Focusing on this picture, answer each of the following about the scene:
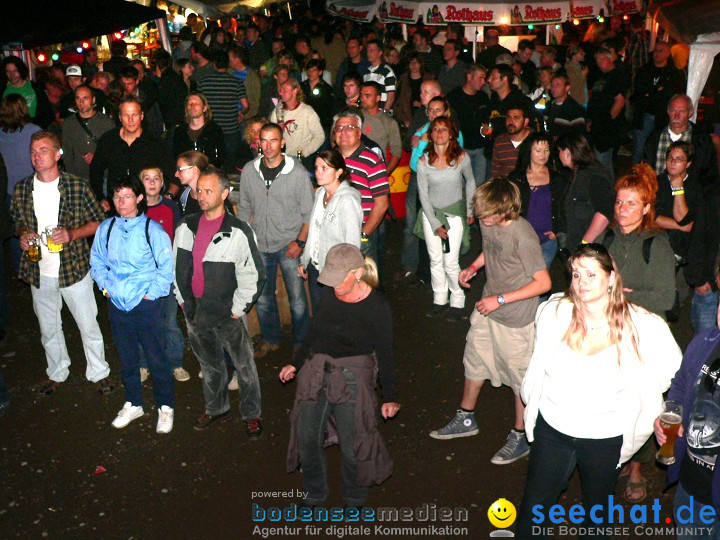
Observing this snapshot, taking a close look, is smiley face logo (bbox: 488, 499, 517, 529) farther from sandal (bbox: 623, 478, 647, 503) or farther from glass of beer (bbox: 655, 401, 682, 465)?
glass of beer (bbox: 655, 401, 682, 465)

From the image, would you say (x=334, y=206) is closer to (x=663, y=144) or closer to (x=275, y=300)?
(x=275, y=300)

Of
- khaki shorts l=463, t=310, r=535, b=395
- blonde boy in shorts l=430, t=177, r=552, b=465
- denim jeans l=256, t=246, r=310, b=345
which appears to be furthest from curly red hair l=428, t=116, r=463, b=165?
khaki shorts l=463, t=310, r=535, b=395

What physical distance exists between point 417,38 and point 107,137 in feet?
27.1

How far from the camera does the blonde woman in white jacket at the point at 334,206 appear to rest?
6914mm

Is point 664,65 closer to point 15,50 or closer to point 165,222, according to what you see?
point 165,222

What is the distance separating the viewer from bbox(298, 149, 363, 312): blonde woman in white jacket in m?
6.91

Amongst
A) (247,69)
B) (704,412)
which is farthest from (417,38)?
(704,412)

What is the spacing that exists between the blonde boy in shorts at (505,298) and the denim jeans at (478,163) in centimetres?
481

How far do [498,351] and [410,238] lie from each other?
3.97 metres

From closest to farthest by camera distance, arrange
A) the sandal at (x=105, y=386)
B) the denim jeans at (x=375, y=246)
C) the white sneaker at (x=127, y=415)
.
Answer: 1. the white sneaker at (x=127, y=415)
2. the sandal at (x=105, y=386)
3. the denim jeans at (x=375, y=246)

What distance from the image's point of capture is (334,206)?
274 inches

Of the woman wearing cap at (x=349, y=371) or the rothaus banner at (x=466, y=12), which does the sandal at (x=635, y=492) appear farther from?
the rothaus banner at (x=466, y=12)

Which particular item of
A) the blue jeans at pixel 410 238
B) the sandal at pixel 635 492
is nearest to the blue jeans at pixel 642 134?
the blue jeans at pixel 410 238

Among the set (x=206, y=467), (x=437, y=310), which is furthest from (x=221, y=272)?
(x=437, y=310)
